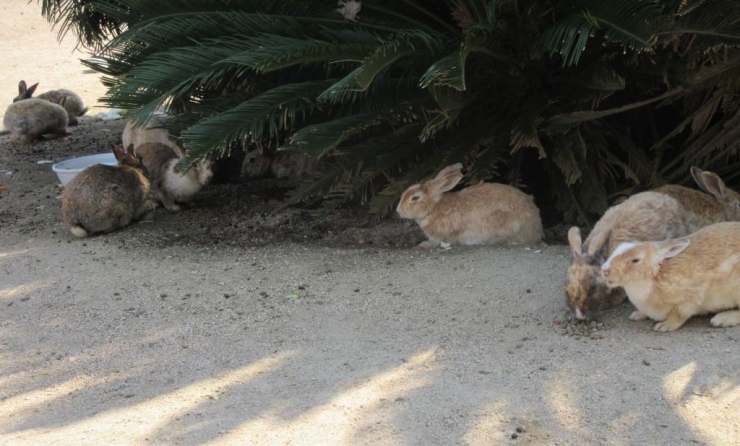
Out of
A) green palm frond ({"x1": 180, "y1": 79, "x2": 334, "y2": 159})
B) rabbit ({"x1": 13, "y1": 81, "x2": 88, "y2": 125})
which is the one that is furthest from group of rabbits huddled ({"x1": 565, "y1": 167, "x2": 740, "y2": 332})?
rabbit ({"x1": 13, "y1": 81, "x2": 88, "y2": 125})

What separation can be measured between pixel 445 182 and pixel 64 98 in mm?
8896

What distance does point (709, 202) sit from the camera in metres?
6.47

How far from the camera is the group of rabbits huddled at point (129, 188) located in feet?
26.8

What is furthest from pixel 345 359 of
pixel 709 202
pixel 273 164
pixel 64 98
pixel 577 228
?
pixel 64 98

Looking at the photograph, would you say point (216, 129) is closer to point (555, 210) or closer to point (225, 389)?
point (225, 389)

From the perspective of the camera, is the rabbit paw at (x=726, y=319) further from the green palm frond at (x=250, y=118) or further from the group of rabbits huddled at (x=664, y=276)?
the green palm frond at (x=250, y=118)

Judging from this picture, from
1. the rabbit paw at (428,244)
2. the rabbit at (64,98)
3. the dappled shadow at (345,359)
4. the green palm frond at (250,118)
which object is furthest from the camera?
the rabbit at (64,98)

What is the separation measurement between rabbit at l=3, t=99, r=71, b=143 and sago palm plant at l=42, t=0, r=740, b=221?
5.42 meters

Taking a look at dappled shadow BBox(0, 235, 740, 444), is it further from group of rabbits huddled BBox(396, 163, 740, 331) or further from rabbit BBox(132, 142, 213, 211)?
rabbit BBox(132, 142, 213, 211)

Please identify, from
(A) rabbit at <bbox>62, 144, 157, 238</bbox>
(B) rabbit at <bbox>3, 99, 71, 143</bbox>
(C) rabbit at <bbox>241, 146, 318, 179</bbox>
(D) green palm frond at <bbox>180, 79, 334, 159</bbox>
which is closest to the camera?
(D) green palm frond at <bbox>180, 79, 334, 159</bbox>

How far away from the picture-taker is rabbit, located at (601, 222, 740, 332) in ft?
16.4

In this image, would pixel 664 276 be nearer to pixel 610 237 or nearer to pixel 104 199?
pixel 610 237

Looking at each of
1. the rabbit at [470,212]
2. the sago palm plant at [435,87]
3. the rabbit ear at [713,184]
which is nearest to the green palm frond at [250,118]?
the sago palm plant at [435,87]

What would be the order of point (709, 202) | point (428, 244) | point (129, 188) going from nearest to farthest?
point (709, 202)
point (428, 244)
point (129, 188)
